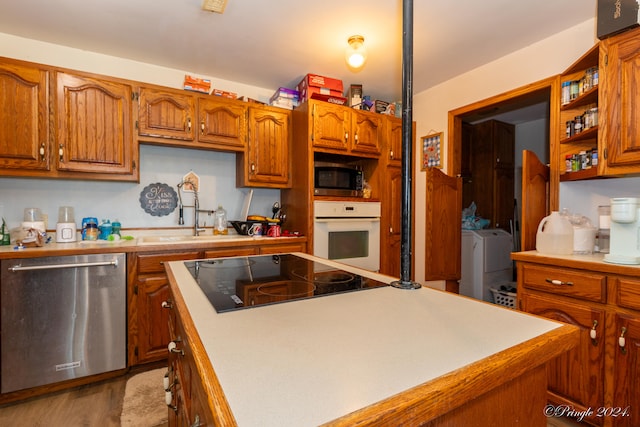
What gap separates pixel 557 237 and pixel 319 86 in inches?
84.6

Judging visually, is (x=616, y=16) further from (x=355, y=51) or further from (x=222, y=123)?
(x=222, y=123)

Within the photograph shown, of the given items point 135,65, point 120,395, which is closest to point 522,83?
point 135,65

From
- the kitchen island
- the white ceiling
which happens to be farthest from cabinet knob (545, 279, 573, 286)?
the white ceiling

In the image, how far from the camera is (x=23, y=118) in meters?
1.98

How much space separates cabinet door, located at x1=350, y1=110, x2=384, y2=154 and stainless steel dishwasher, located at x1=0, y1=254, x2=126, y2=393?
2141 millimetres

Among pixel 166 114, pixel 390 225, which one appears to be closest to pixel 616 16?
pixel 390 225

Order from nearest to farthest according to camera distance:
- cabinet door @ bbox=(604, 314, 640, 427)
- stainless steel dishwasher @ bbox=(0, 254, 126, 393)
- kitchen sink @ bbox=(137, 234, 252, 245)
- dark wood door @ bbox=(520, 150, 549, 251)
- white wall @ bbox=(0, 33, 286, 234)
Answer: cabinet door @ bbox=(604, 314, 640, 427) → stainless steel dishwasher @ bbox=(0, 254, 126, 393) → dark wood door @ bbox=(520, 150, 549, 251) → white wall @ bbox=(0, 33, 286, 234) → kitchen sink @ bbox=(137, 234, 252, 245)

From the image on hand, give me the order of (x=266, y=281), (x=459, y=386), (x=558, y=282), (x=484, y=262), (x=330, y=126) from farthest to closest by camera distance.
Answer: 1. (x=484, y=262)
2. (x=330, y=126)
3. (x=558, y=282)
4. (x=266, y=281)
5. (x=459, y=386)

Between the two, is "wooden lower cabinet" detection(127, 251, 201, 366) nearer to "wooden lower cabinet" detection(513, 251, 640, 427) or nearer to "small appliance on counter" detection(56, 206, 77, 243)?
"small appliance on counter" detection(56, 206, 77, 243)

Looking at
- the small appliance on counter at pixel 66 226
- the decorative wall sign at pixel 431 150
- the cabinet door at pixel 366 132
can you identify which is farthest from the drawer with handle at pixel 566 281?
the small appliance on counter at pixel 66 226

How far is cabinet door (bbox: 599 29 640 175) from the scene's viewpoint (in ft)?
5.03

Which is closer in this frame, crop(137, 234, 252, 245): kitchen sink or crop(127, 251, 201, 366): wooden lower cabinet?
crop(127, 251, 201, 366): wooden lower cabinet

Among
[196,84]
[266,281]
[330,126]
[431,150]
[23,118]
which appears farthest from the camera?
[431,150]

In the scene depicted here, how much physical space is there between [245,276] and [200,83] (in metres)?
2.06
